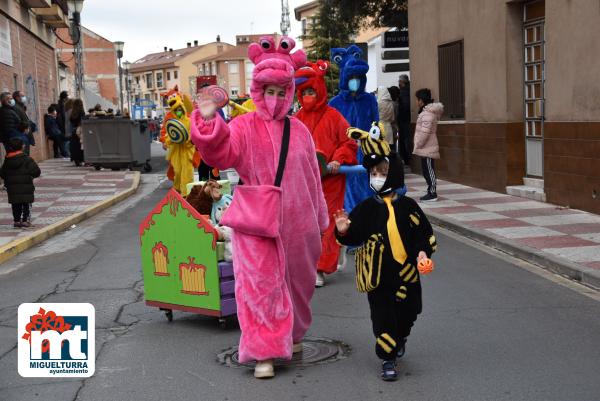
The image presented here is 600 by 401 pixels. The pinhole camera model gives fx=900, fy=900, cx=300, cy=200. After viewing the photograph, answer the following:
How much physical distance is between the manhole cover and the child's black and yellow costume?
572 mm

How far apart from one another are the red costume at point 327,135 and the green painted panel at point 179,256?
1778 millimetres

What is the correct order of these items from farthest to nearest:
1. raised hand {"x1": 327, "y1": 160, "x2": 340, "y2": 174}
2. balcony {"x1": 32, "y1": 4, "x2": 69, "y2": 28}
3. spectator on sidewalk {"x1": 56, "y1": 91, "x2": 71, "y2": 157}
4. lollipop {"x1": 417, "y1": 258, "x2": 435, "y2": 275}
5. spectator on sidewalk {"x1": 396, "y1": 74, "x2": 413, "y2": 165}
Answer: balcony {"x1": 32, "y1": 4, "x2": 69, "y2": 28}, spectator on sidewalk {"x1": 56, "y1": 91, "x2": 71, "y2": 157}, spectator on sidewalk {"x1": 396, "y1": 74, "x2": 413, "y2": 165}, raised hand {"x1": 327, "y1": 160, "x2": 340, "y2": 174}, lollipop {"x1": 417, "y1": 258, "x2": 435, "y2": 275}

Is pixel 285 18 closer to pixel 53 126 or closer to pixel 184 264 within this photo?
pixel 53 126

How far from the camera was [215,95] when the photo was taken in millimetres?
5105

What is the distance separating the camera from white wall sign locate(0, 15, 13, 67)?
2245cm

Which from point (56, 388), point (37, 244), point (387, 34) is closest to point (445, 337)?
point (56, 388)

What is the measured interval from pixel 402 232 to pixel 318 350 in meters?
1.12

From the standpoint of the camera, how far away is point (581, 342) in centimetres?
586

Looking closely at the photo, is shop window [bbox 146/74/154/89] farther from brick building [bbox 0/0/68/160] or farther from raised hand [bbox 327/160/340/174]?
raised hand [bbox 327/160/340/174]

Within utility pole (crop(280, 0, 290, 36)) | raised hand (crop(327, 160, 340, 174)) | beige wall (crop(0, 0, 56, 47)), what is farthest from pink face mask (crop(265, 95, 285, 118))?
utility pole (crop(280, 0, 290, 36))

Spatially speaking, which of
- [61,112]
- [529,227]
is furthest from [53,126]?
[529,227]

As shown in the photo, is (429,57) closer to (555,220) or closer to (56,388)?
(555,220)

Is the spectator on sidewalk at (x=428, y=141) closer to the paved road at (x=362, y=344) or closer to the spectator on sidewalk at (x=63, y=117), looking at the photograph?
the paved road at (x=362, y=344)

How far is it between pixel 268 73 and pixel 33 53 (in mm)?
25342
